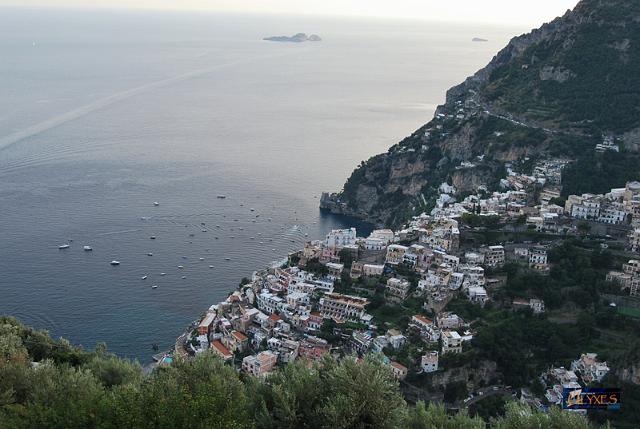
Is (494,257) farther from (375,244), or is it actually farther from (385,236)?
(385,236)

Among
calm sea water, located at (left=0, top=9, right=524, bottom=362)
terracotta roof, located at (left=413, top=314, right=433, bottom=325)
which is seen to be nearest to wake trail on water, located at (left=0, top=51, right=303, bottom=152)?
calm sea water, located at (left=0, top=9, right=524, bottom=362)

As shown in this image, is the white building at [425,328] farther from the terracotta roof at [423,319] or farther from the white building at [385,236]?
the white building at [385,236]

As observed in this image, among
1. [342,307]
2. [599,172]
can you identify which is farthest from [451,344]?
[599,172]

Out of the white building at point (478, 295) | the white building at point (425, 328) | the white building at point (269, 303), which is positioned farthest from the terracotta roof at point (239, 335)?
the white building at point (478, 295)

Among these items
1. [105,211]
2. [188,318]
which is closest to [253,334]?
[188,318]

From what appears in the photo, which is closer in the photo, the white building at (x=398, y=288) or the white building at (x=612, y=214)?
the white building at (x=398, y=288)

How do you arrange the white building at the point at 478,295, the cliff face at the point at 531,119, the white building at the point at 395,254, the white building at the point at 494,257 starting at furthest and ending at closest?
the cliff face at the point at 531,119, the white building at the point at 395,254, the white building at the point at 494,257, the white building at the point at 478,295
